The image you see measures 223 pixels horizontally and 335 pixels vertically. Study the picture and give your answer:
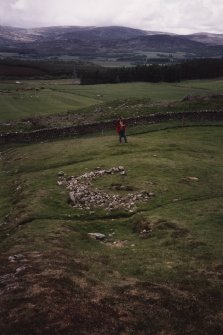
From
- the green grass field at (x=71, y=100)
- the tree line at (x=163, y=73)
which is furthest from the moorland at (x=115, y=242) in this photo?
the tree line at (x=163, y=73)

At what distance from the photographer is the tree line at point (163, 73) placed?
16925 centimetres

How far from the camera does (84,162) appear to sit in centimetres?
5244

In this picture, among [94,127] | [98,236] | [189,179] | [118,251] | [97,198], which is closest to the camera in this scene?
[118,251]

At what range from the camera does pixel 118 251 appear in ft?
96.3

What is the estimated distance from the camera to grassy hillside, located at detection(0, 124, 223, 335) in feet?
65.6

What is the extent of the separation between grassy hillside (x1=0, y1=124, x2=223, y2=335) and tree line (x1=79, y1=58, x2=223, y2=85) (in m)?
119

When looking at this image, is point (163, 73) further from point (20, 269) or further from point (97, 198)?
point (20, 269)

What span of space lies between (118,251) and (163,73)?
477 feet

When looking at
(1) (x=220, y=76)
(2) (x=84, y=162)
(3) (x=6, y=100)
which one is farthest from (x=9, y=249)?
(1) (x=220, y=76)

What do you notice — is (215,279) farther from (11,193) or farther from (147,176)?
(11,193)

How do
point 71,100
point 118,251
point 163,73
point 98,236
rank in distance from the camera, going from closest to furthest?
point 118,251
point 98,236
point 71,100
point 163,73

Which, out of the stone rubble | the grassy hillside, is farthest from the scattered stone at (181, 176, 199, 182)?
the stone rubble

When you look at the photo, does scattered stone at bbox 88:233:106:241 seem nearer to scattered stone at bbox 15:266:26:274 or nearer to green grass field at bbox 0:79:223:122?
scattered stone at bbox 15:266:26:274

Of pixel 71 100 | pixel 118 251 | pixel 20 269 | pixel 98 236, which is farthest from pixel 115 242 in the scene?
pixel 71 100
